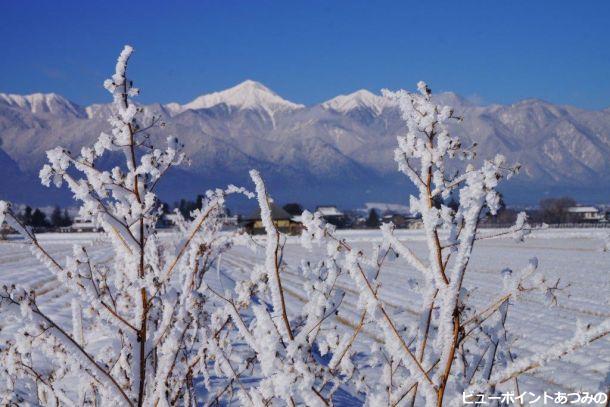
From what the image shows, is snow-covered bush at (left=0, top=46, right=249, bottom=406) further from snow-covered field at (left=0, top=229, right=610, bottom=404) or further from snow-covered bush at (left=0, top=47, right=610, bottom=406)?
snow-covered field at (left=0, top=229, right=610, bottom=404)

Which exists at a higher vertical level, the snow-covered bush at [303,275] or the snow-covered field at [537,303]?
the snow-covered bush at [303,275]

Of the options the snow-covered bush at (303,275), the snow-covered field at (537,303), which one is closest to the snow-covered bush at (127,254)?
the snow-covered bush at (303,275)

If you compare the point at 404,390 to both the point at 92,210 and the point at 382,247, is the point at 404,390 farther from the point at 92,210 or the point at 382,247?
the point at 92,210

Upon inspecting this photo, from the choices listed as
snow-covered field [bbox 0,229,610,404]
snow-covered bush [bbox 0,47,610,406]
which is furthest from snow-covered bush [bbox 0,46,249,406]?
snow-covered field [bbox 0,229,610,404]

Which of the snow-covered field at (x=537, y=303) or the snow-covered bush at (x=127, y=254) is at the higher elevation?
the snow-covered bush at (x=127, y=254)

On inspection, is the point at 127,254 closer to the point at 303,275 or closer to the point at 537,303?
the point at 303,275

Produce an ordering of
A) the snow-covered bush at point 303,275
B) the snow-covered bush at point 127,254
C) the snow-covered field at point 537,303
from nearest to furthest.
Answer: the snow-covered bush at point 303,275, the snow-covered bush at point 127,254, the snow-covered field at point 537,303

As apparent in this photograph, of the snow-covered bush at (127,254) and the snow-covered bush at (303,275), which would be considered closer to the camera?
the snow-covered bush at (303,275)

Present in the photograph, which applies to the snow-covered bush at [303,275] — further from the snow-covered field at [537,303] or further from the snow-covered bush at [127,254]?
the snow-covered field at [537,303]

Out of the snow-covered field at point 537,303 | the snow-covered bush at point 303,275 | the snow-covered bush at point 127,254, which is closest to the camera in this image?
the snow-covered bush at point 303,275

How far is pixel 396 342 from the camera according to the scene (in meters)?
1.56

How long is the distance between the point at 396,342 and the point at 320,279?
0.68 metres

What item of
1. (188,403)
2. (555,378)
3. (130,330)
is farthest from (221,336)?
(555,378)

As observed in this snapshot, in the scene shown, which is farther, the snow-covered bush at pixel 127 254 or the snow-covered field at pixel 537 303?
the snow-covered field at pixel 537 303
